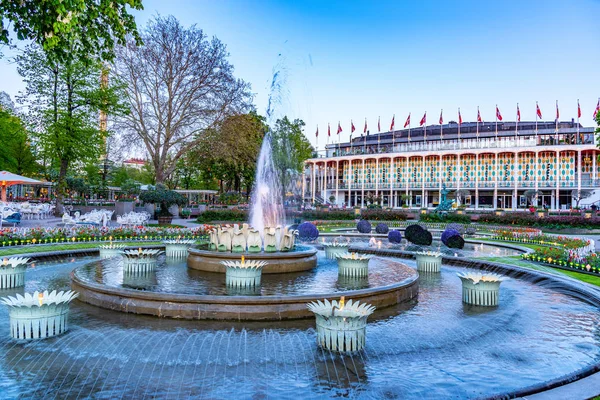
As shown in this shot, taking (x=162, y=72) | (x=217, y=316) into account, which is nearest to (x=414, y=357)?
(x=217, y=316)

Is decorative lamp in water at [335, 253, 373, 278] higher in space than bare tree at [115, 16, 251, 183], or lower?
lower

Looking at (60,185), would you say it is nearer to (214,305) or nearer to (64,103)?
(64,103)

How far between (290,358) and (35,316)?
12.1 ft

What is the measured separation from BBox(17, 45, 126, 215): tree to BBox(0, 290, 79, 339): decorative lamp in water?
89.7 ft

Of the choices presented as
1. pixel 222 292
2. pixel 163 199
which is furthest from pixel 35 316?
pixel 163 199

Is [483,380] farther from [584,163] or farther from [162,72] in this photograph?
[584,163]

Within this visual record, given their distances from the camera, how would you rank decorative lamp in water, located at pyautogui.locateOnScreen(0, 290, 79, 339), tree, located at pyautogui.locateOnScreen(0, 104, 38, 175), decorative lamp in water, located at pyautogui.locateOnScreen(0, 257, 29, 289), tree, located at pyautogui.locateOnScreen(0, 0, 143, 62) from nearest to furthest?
decorative lamp in water, located at pyautogui.locateOnScreen(0, 290, 79, 339) → tree, located at pyautogui.locateOnScreen(0, 0, 143, 62) → decorative lamp in water, located at pyautogui.locateOnScreen(0, 257, 29, 289) → tree, located at pyautogui.locateOnScreen(0, 104, 38, 175)

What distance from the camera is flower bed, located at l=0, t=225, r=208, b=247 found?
16.9 metres

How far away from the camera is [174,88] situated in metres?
34.2

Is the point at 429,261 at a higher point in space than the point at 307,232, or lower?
lower

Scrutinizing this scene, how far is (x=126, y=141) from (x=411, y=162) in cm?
5084

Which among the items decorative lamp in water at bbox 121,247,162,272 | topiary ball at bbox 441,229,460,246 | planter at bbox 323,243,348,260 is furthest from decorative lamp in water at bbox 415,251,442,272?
decorative lamp in water at bbox 121,247,162,272

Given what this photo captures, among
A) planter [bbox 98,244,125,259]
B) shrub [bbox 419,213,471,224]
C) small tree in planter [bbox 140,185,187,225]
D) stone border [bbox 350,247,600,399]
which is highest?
small tree in planter [bbox 140,185,187,225]

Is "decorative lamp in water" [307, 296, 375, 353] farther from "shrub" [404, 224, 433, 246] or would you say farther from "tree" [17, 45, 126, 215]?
"tree" [17, 45, 126, 215]
